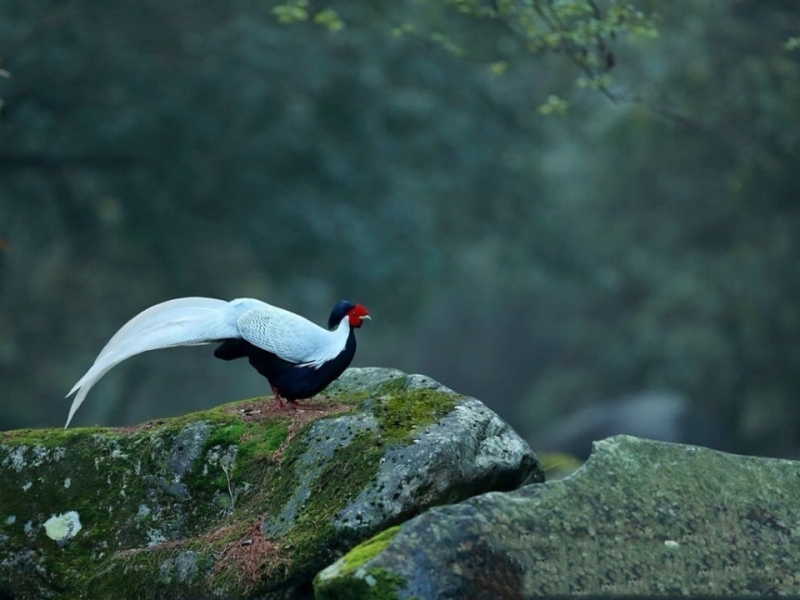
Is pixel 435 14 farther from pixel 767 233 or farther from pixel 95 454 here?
pixel 95 454

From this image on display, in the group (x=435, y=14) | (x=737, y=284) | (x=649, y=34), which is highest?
(x=649, y=34)

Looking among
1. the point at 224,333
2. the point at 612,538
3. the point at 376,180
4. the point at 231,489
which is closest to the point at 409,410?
the point at 231,489

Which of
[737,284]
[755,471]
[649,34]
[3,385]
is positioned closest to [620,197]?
[737,284]

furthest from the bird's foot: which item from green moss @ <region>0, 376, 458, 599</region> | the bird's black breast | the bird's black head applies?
the bird's black head

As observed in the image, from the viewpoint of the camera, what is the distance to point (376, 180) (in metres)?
26.8

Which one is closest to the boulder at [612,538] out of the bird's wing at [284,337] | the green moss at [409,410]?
the green moss at [409,410]

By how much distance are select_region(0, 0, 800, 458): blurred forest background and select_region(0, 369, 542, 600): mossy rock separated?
1301cm

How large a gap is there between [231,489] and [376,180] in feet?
64.9

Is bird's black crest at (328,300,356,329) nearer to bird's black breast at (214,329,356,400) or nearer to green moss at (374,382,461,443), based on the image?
bird's black breast at (214,329,356,400)

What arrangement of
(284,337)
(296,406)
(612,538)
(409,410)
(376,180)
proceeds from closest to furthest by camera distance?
(612,538) → (409,410) → (284,337) → (296,406) → (376,180)

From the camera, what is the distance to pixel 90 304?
1171 inches

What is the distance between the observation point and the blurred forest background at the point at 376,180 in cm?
2406

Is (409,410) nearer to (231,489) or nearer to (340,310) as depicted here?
(340,310)

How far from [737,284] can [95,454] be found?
23138mm
